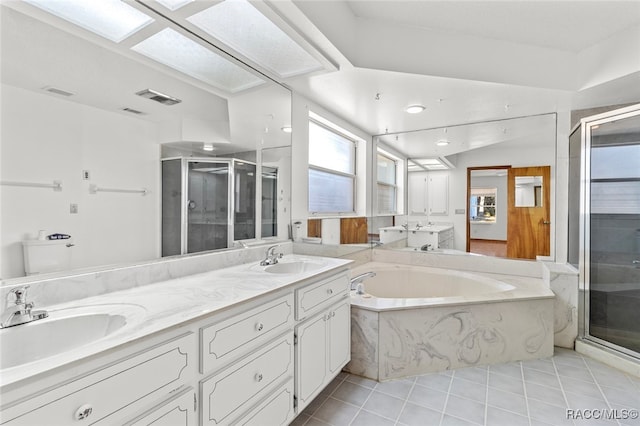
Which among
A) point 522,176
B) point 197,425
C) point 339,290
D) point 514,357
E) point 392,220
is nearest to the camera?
point 197,425

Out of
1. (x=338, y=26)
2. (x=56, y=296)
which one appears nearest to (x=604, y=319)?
(x=338, y=26)

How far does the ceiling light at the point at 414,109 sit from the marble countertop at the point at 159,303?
187cm

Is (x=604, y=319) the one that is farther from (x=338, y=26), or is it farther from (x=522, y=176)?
(x=338, y=26)

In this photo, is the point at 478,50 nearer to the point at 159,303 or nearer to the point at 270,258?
the point at 270,258

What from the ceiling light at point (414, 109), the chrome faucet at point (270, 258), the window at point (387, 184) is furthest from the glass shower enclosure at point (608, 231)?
the chrome faucet at point (270, 258)

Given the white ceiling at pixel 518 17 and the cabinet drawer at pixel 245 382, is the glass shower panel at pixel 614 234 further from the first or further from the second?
the cabinet drawer at pixel 245 382

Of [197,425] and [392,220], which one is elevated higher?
[392,220]

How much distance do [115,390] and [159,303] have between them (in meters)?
0.37

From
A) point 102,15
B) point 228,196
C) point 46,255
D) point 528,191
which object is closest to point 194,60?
point 102,15

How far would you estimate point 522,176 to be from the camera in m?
3.11

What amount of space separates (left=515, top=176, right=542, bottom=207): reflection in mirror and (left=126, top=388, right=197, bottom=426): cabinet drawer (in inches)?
134

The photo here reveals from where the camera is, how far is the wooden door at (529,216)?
298cm

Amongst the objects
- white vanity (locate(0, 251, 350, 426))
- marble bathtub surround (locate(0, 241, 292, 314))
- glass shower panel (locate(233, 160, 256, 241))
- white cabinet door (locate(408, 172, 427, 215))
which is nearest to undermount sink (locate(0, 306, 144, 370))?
white vanity (locate(0, 251, 350, 426))

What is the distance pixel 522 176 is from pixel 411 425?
2643 mm
